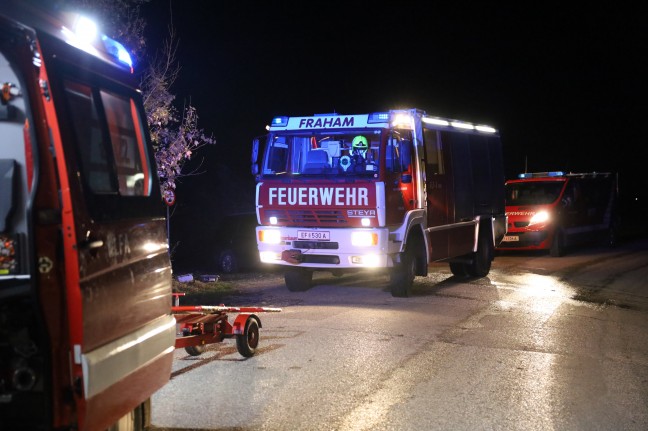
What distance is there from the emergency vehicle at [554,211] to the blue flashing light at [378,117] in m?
9.66

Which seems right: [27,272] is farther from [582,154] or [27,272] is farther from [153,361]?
[582,154]

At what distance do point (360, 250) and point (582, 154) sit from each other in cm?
5408

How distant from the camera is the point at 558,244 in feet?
68.1

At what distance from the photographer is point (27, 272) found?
3830 mm

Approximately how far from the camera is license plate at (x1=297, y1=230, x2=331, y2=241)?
12.4 m

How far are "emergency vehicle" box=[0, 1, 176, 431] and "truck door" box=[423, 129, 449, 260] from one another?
9248 mm

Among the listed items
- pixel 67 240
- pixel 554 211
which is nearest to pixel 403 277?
pixel 67 240

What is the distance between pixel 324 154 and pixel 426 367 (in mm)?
5656

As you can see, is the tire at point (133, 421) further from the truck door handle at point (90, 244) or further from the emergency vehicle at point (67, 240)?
the truck door handle at point (90, 244)

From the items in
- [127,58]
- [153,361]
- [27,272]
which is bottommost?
[153,361]

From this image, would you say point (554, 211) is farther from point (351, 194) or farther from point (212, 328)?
point (212, 328)

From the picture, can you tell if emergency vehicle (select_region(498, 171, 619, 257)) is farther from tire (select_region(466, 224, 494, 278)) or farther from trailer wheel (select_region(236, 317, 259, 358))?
trailer wheel (select_region(236, 317, 259, 358))

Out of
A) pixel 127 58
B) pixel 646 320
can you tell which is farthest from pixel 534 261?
pixel 127 58

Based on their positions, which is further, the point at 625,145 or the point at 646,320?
the point at 625,145
